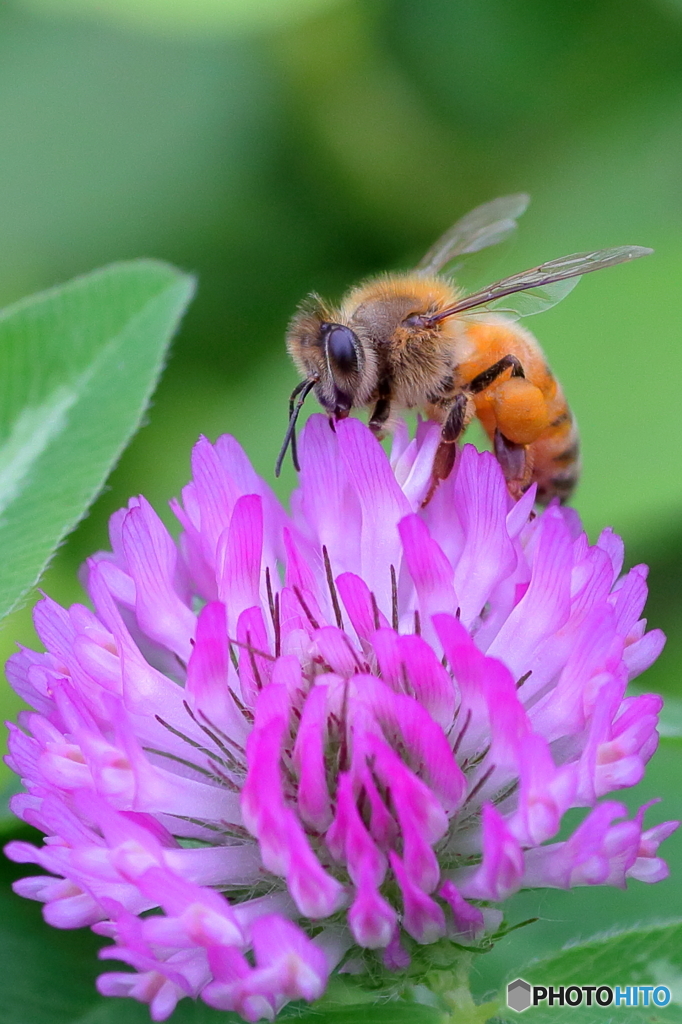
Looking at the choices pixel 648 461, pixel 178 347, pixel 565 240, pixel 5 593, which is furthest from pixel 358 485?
pixel 565 240

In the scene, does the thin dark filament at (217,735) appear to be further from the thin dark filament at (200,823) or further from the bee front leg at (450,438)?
the bee front leg at (450,438)

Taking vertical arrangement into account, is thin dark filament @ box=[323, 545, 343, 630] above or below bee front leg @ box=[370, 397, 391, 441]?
below

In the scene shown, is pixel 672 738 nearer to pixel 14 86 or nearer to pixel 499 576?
pixel 499 576

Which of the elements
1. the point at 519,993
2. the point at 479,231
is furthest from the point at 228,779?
the point at 479,231

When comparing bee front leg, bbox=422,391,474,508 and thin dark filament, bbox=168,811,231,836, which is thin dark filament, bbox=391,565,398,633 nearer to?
bee front leg, bbox=422,391,474,508

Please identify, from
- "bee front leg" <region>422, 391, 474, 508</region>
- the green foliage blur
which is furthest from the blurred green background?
"bee front leg" <region>422, 391, 474, 508</region>

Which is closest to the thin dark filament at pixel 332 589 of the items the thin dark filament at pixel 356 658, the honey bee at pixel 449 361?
the thin dark filament at pixel 356 658
